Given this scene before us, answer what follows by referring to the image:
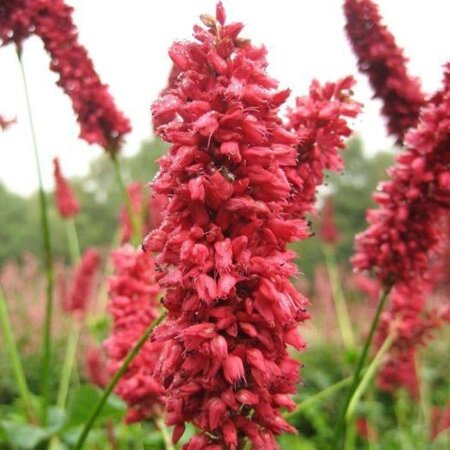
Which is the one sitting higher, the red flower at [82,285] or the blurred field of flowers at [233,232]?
the red flower at [82,285]

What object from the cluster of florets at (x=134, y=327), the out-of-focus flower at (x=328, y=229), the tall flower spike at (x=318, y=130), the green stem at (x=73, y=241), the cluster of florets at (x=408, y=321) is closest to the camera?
the tall flower spike at (x=318, y=130)

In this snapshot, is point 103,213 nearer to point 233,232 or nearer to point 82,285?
point 82,285

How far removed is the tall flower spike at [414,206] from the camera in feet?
8.13

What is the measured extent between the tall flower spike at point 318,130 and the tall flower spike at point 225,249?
0.36 m

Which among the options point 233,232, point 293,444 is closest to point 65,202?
point 293,444

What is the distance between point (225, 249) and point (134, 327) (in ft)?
4.37

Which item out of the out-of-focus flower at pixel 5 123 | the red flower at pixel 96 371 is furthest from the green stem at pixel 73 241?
the out-of-focus flower at pixel 5 123

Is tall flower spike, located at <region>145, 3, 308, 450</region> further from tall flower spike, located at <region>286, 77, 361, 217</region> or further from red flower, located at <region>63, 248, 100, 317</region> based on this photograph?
red flower, located at <region>63, 248, 100, 317</region>

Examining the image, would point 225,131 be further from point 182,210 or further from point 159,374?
point 159,374

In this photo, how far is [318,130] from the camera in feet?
7.30

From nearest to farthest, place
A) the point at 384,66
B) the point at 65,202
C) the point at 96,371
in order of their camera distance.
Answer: the point at 384,66 → the point at 96,371 → the point at 65,202

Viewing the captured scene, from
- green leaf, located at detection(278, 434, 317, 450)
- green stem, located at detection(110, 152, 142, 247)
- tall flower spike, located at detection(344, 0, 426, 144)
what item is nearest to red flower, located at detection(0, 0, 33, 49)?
green stem, located at detection(110, 152, 142, 247)

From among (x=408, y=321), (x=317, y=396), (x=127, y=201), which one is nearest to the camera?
(x=127, y=201)

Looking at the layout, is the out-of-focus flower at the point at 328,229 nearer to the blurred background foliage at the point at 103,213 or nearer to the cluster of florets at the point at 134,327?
the cluster of florets at the point at 134,327
